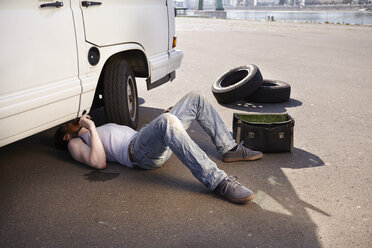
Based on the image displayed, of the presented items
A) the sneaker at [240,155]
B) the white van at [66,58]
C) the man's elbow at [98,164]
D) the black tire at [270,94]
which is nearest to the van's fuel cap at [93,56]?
the white van at [66,58]

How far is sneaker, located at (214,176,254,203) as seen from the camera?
315cm

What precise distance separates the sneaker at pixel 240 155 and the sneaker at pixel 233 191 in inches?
30.5

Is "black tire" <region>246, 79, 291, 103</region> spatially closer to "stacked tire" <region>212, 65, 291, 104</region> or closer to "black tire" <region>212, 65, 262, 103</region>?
"stacked tire" <region>212, 65, 291, 104</region>

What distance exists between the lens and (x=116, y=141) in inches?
145

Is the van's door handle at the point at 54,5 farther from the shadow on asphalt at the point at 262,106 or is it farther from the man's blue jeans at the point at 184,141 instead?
the shadow on asphalt at the point at 262,106

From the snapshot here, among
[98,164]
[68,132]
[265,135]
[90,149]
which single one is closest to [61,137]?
[68,132]

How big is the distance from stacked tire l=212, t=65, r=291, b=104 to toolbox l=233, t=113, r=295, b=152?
6.27 feet

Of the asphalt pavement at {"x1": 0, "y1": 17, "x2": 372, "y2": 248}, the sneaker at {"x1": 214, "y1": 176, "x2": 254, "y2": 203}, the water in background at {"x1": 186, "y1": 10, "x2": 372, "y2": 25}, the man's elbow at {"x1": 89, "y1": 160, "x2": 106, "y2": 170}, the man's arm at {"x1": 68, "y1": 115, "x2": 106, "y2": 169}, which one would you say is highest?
the water in background at {"x1": 186, "y1": 10, "x2": 372, "y2": 25}

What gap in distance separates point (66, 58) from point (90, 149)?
84 centimetres

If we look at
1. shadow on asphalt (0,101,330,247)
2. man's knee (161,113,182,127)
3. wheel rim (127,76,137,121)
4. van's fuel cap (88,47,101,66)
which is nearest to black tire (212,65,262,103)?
wheel rim (127,76,137,121)

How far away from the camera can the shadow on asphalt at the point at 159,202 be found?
278 centimetres

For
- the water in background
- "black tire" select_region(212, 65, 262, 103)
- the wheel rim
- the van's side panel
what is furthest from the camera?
the water in background

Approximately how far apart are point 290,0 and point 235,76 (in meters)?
181

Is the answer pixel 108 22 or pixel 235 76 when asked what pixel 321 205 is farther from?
pixel 235 76
